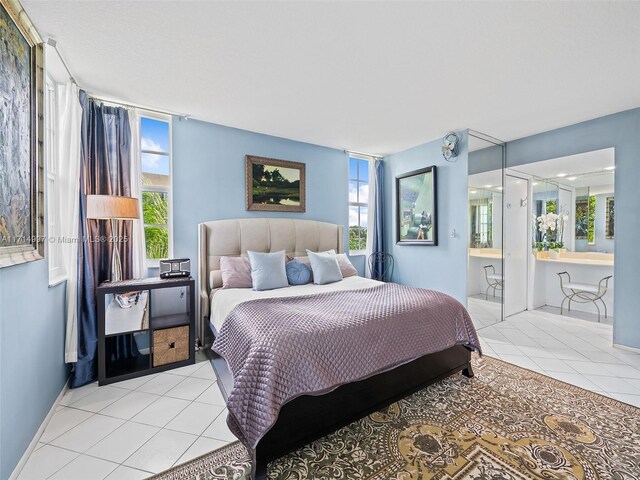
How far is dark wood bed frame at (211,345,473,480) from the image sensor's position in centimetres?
157

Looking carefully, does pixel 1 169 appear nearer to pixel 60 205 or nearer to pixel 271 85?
pixel 60 205

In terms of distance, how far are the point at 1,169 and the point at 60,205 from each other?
3.89ft

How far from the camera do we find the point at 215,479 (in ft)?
4.99

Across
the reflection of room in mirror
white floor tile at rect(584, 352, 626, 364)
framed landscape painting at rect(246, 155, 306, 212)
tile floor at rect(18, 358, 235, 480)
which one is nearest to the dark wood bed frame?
tile floor at rect(18, 358, 235, 480)

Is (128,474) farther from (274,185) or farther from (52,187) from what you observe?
(274,185)

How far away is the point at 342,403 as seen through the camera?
1.81 meters

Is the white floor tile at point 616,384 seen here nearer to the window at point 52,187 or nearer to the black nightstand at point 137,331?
the black nightstand at point 137,331

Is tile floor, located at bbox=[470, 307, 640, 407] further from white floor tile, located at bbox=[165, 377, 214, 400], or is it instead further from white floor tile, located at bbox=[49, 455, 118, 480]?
white floor tile, located at bbox=[49, 455, 118, 480]

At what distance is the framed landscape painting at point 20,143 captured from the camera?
4.74ft

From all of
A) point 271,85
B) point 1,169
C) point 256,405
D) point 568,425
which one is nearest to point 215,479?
point 256,405

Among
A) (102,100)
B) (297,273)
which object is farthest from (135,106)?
(297,273)

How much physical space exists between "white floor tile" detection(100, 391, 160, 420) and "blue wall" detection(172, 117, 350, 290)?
1.44m

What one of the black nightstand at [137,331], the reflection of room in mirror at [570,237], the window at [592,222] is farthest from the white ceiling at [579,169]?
the black nightstand at [137,331]

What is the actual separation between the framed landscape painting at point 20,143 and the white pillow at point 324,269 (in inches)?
94.0
